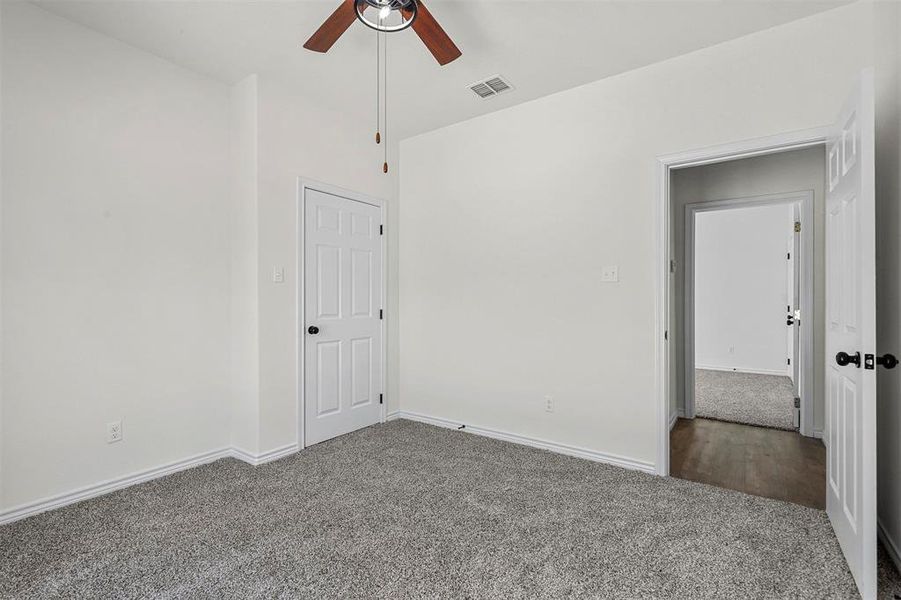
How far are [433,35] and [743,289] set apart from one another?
6174 millimetres

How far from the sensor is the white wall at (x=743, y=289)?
609 cm

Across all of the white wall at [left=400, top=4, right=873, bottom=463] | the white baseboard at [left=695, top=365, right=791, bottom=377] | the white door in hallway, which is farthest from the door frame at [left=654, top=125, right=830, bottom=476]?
the white baseboard at [left=695, top=365, right=791, bottom=377]

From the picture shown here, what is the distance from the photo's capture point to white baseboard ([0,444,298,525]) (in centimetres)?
225

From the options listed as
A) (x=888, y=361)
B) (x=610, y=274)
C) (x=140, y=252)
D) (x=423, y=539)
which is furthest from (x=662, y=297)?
(x=140, y=252)

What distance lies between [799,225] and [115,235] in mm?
5159

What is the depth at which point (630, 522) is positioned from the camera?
7.17 feet

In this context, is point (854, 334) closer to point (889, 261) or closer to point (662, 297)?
point (889, 261)

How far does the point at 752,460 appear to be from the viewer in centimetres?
306

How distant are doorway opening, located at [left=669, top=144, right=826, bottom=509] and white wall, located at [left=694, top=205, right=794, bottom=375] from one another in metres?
0.01

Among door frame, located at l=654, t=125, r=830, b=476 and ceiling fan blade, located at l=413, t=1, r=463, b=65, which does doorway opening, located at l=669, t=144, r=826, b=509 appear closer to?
door frame, located at l=654, t=125, r=830, b=476

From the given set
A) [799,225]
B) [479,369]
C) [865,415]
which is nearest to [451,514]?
[479,369]

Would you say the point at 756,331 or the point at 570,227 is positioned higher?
the point at 570,227

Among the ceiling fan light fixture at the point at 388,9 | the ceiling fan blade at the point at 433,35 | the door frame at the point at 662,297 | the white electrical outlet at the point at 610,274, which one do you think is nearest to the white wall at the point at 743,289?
the door frame at the point at 662,297

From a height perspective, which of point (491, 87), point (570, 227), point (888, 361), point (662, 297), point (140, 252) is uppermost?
point (491, 87)
